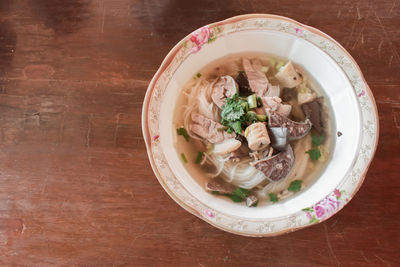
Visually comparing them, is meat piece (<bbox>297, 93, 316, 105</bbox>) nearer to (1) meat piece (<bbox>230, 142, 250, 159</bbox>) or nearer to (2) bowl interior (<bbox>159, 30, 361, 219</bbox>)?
(2) bowl interior (<bbox>159, 30, 361, 219</bbox>)

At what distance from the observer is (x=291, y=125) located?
1.87 m

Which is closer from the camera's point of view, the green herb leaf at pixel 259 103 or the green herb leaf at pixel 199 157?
the green herb leaf at pixel 259 103

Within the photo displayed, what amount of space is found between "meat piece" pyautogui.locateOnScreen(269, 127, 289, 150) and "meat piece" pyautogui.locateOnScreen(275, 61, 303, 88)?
1.31 feet

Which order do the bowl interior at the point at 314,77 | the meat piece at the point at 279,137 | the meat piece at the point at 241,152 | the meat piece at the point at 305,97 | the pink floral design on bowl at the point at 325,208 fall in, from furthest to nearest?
the meat piece at the point at 305,97 < the meat piece at the point at 241,152 < the meat piece at the point at 279,137 < the bowl interior at the point at 314,77 < the pink floral design on bowl at the point at 325,208

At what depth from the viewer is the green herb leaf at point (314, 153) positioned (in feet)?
6.55

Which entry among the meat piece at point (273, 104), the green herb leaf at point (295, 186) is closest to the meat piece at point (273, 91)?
the meat piece at point (273, 104)

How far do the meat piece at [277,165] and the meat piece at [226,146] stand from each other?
159 mm

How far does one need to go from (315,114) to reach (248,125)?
0.50 meters

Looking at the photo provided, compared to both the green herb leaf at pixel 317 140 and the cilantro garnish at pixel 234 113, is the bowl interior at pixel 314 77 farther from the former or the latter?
the cilantro garnish at pixel 234 113

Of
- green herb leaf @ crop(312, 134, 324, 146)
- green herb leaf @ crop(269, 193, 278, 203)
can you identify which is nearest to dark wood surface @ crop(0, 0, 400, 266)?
green herb leaf @ crop(269, 193, 278, 203)

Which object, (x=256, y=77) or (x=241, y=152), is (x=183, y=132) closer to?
(x=241, y=152)

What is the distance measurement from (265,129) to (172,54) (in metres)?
0.69

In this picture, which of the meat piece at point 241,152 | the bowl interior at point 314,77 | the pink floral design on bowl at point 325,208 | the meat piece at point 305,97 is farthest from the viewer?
the meat piece at point 305,97

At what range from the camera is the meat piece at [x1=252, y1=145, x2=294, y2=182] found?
1.85 meters
